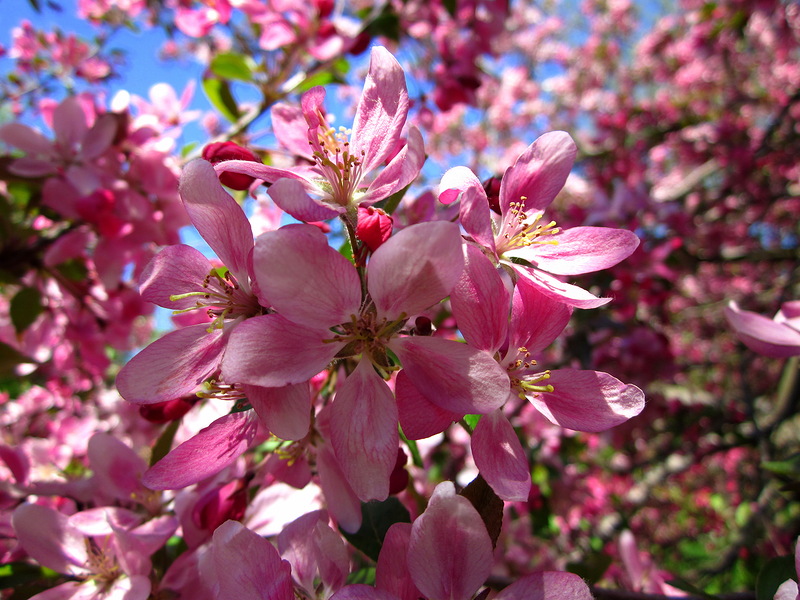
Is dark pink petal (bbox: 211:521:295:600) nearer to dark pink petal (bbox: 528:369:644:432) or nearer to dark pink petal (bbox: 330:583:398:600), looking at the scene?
dark pink petal (bbox: 330:583:398:600)

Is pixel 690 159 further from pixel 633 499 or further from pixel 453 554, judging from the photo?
pixel 453 554

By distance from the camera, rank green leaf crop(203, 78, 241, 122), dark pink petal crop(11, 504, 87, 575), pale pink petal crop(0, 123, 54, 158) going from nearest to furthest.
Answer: dark pink petal crop(11, 504, 87, 575)
pale pink petal crop(0, 123, 54, 158)
green leaf crop(203, 78, 241, 122)

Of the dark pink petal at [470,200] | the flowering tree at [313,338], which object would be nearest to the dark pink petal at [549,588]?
the flowering tree at [313,338]

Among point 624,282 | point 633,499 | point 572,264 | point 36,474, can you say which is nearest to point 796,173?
point 633,499

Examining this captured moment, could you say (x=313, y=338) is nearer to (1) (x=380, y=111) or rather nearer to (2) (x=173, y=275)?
(2) (x=173, y=275)

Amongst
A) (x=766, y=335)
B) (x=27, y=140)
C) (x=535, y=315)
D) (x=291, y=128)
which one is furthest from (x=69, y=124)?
(x=766, y=335)

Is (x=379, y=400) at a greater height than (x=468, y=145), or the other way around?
(x=379, y=400)

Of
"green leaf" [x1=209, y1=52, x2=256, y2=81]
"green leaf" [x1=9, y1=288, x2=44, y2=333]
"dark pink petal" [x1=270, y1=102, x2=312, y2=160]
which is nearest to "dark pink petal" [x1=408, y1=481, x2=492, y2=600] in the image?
"dark pink petal" [x1=270, y1=102, x2=312, y2=160]
